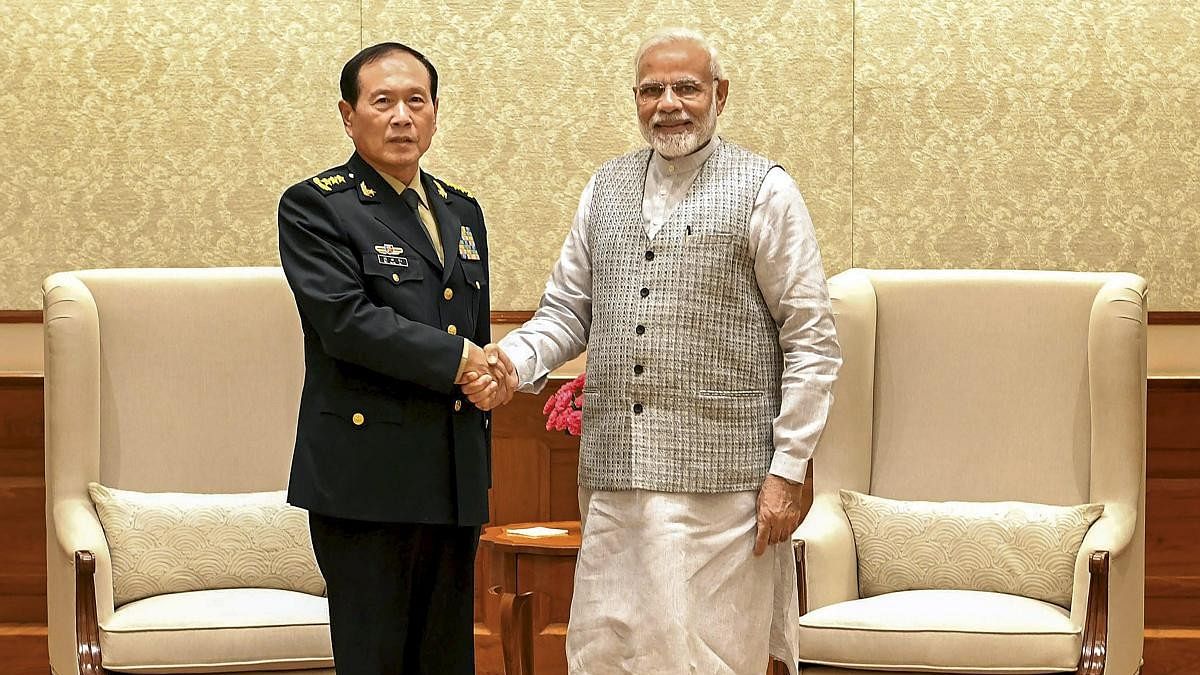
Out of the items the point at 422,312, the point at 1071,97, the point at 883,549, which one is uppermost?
the point at 1071,97

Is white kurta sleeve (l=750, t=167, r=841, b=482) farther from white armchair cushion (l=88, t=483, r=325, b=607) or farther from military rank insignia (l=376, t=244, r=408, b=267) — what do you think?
white armchair cushion (l=88, t=483, r=325, b=607)

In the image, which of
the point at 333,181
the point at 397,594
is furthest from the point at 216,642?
the point at 333,181

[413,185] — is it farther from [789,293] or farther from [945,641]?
[945,641]

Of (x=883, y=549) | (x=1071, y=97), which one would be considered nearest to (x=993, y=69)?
(x=1071, y=97)

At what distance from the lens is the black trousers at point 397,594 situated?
245cm

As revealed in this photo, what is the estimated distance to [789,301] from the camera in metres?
2.59

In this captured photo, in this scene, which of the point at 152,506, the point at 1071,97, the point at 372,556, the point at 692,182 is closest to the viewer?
the point at 372,556

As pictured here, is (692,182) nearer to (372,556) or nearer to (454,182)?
(372,556)

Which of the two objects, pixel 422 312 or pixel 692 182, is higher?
pixel 692 182

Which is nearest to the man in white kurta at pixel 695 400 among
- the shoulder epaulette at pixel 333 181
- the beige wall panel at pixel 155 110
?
the shoulder epaulette at pixel 333 181

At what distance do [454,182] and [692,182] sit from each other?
1.73m

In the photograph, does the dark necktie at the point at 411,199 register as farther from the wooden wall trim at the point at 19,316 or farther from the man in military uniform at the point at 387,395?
the wooden wall trim at the point at 19,316

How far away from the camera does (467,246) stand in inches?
103

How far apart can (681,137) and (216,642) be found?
1461mm
